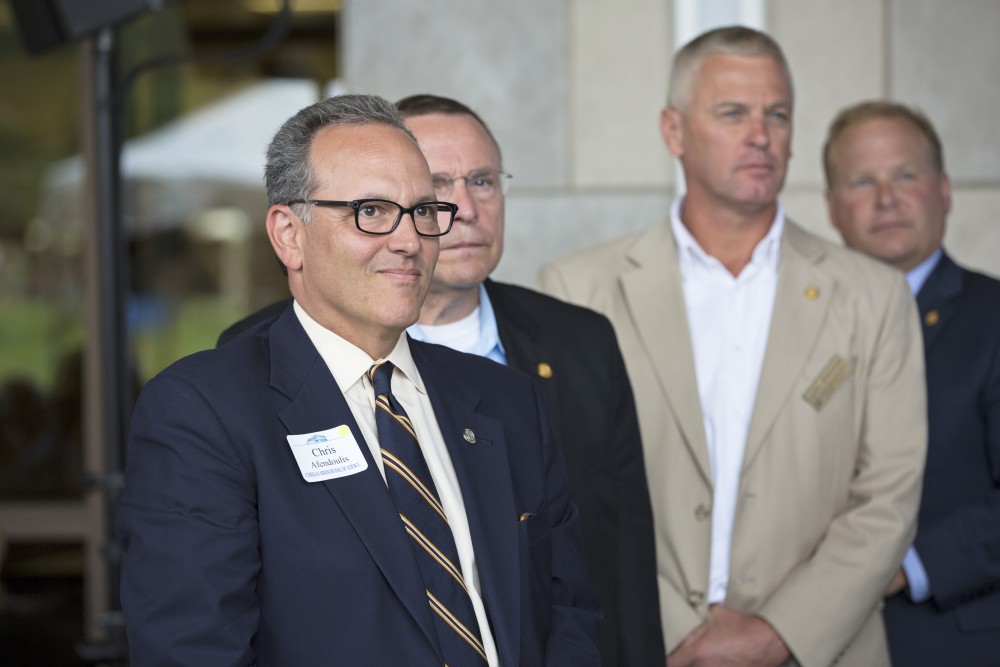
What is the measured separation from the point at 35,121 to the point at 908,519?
639cm

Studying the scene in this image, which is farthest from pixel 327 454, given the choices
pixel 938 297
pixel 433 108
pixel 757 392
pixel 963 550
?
pixel 938 297

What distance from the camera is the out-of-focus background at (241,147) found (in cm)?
465

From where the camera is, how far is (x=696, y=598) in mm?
2871

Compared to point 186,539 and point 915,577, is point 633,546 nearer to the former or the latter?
point 915,577

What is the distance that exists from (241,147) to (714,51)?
205 inches

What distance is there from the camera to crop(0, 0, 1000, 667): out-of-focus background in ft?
15.3

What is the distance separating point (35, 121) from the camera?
7656mm

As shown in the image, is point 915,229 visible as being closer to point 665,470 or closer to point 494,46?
point 665,470

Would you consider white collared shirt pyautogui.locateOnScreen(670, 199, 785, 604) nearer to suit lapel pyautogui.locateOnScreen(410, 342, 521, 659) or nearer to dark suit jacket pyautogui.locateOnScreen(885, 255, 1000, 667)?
dark suit jacket pyautogui.locateOnScreen(885, 255, 1000, 667)

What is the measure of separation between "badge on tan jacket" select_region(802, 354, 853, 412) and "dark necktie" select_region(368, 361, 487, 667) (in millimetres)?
1315

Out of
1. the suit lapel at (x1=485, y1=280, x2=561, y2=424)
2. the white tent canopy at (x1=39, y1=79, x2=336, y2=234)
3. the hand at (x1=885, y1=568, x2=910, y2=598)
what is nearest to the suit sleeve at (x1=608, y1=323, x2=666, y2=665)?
the suit lapel at (x1=485, y1=280, x2=561, y2=424)

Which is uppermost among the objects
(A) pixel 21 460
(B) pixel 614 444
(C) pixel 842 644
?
(B) pixel 614 444

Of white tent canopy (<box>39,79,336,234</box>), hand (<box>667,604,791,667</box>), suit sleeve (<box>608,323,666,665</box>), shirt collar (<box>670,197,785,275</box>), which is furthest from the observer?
white tent canopy (<box>39,79,336,234</box>)

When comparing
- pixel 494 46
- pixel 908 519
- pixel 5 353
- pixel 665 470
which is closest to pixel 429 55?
pixel 494 46
